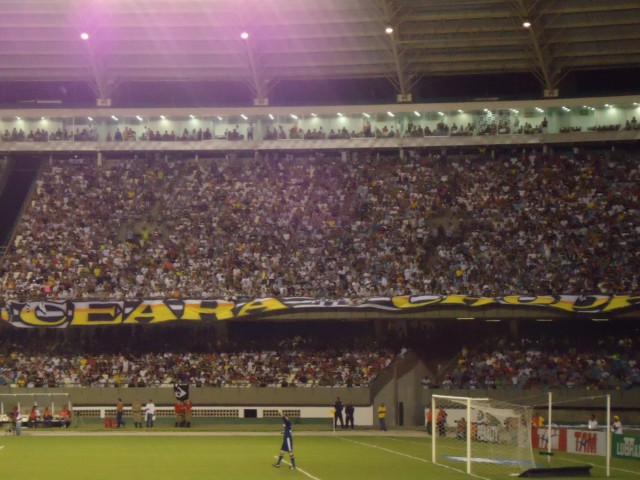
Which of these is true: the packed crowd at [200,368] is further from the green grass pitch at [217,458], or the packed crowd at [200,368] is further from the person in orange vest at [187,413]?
the green grass pitch at [217,458]

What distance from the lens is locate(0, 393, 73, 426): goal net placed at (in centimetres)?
5272

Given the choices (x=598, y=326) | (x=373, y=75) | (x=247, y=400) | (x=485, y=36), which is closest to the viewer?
(x=247, y=400)

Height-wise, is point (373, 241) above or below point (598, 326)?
above

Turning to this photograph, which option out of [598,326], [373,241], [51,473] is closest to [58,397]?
[373,241]

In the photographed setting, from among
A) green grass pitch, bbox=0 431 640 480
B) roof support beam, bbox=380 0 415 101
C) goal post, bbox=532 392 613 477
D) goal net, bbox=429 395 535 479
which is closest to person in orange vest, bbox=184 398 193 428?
green grass pitch, bbox=0 431 640 480

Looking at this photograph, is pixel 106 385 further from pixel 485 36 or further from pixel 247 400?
pixel 485 36

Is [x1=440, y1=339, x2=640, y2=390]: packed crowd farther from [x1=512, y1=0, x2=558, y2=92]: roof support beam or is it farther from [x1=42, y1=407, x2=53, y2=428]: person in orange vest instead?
[x1=42, y1=407, x2=53, y2=428]: person in orange vest

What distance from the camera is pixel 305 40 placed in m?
64.8

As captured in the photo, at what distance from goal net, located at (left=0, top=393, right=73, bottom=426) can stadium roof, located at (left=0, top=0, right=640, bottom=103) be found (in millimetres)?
21876

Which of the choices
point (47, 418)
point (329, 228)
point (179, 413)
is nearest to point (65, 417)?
point (47, 418)

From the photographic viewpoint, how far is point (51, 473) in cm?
2992

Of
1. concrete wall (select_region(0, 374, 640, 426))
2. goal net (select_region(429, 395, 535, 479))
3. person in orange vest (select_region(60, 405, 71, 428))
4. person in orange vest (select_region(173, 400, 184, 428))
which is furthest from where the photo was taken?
concrete wall (select_region(0, 374, 640, 426))

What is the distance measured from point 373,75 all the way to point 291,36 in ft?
26.7

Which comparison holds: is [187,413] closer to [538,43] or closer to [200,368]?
[200,368]
